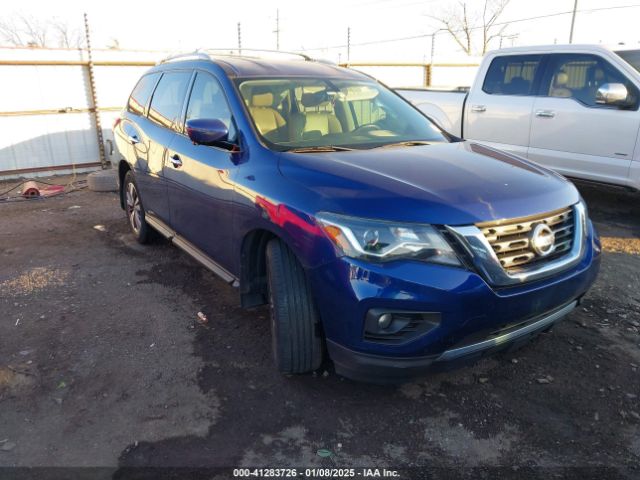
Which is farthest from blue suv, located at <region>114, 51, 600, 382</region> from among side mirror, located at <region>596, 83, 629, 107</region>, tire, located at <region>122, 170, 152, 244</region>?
side mirror, located at <region>596, 83, 629, 107</region>

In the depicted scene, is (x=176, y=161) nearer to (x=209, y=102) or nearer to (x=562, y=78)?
(x=209, y=102)

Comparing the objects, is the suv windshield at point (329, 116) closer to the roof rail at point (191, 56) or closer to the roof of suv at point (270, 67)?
the roof of suv at point (270, 67)

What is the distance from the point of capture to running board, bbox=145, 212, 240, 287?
358cm

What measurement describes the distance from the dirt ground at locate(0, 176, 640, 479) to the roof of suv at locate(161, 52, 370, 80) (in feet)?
5.85

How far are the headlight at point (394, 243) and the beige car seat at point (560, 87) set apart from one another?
491cm

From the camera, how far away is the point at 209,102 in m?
3.82

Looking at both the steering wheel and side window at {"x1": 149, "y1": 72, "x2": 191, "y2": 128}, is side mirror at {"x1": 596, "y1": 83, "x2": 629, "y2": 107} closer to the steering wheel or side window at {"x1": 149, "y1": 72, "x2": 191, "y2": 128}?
the steering wheel

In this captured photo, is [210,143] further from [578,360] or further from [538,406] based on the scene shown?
[578,360]

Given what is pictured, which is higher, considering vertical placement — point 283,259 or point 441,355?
point 283,259

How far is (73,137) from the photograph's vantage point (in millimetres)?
10336

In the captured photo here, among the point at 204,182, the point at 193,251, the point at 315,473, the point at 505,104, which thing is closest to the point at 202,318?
the point at 193,251

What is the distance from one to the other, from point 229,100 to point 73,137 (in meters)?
8.07

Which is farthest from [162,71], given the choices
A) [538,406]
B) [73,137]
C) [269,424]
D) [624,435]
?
[73,137]

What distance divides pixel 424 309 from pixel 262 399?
116 cm
